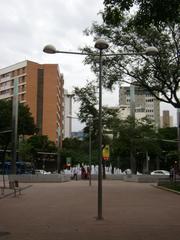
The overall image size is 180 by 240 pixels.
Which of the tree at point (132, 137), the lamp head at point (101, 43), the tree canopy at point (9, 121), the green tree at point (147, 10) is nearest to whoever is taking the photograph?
the green tree at point (147, 10)

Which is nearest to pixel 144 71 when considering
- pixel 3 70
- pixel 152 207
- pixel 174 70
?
pixel 174 70

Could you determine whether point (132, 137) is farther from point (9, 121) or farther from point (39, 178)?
point (9, 121)

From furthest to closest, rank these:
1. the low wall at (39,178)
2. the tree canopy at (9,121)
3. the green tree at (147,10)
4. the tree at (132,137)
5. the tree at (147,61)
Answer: the tree canopy at (9,121), the tree at (132,137), the low wall at (39,178), the tree at (147,61), the green tree at (147,10)

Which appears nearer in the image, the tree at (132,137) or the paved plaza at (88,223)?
the paved plaza at (88,223)

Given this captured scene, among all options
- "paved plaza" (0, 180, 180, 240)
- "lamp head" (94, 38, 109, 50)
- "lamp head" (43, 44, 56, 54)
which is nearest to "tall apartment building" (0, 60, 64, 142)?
"paved plaza" (0, 180, 180, 240)

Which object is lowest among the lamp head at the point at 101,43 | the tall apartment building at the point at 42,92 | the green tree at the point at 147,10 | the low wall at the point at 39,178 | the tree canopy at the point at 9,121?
the low wall at the point at 39,178

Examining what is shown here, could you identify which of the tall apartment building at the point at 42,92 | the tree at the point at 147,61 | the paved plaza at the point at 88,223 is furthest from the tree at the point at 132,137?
the tall apartment building at the point at 42,92

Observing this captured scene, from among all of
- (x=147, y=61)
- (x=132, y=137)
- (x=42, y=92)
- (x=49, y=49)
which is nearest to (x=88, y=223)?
(x=49, y=49)

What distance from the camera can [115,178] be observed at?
60.3m

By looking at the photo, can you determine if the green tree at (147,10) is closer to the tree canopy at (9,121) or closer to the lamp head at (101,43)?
the lamp head at (101,43)

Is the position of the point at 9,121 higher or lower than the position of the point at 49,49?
higher

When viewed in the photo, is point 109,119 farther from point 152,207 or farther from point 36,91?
point 36,91

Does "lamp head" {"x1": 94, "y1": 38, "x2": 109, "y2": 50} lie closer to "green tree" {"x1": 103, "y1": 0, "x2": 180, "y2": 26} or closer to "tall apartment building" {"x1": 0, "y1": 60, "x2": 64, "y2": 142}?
"green tree" {"x1": 103, "y1": 0, "x2": 180, "y2": 26}

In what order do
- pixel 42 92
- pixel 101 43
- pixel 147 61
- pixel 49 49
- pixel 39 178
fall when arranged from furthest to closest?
pixel 42 92 → pixel 39 178 → pixel 147 61 → pixel 49 49 → pixel 101 43
